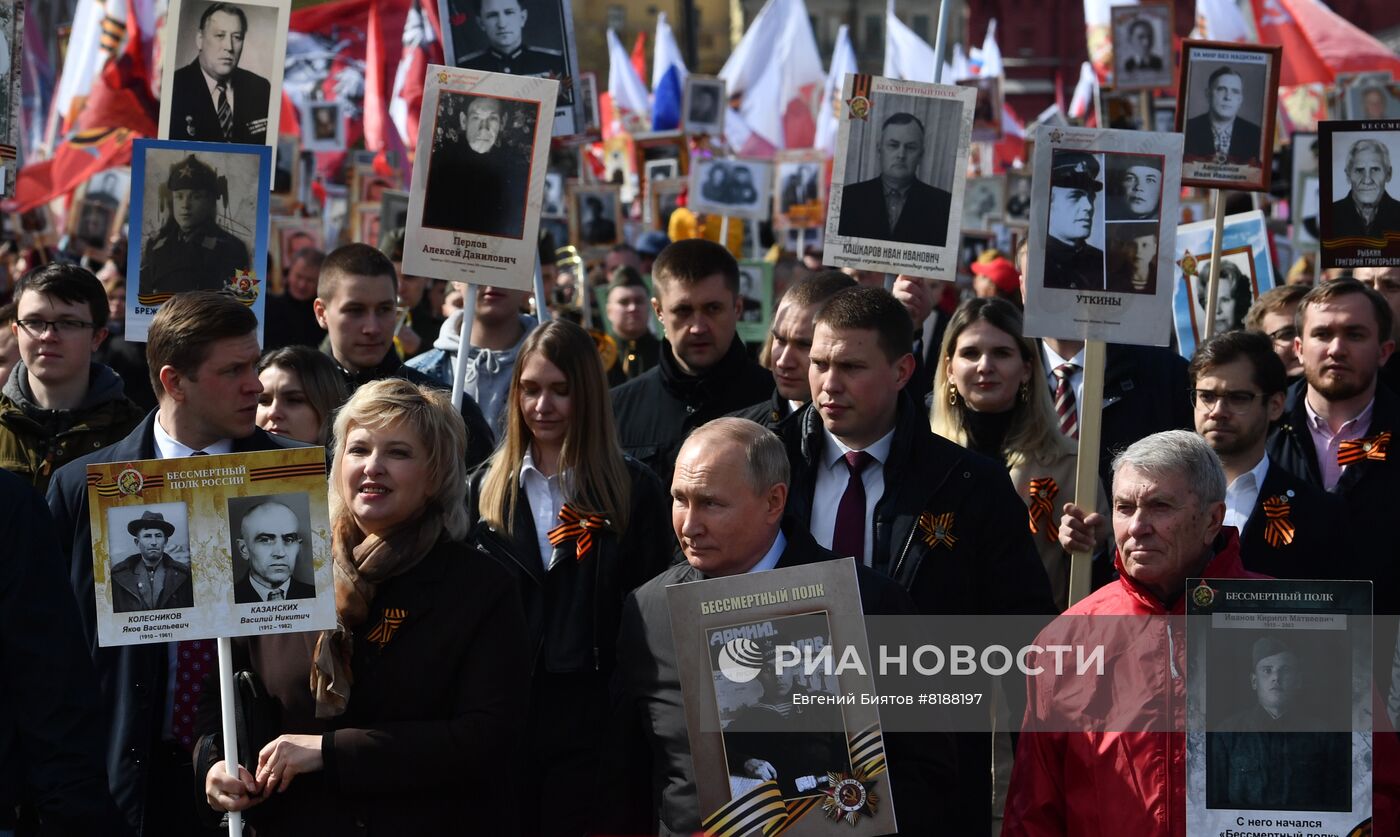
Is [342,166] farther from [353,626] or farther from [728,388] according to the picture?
[353,626]

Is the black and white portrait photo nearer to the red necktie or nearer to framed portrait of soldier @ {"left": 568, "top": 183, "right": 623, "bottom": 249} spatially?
the red necktie

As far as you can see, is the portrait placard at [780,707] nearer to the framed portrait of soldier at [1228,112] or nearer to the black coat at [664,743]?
the black coat at [664,743]

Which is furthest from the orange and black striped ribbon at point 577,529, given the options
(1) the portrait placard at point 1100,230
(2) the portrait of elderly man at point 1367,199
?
(2) the portrait of elderly man at point 1367,199

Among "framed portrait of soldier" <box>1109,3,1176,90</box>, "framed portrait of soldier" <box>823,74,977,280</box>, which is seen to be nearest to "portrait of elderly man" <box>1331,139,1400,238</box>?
"framed portrait of soldier" <box>823,74,977,280</box>

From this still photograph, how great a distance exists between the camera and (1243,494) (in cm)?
520

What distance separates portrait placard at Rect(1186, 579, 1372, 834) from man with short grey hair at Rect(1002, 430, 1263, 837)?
0.27 metres

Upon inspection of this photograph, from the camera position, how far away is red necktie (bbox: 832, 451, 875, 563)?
4699 millimetres

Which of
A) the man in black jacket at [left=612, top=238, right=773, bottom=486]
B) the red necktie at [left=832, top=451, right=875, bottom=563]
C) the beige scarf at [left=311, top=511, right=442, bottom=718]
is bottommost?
the beige scarf at [left=311, top=511, right=442, bottom=718]

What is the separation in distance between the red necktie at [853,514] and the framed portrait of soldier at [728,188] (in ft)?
31.2

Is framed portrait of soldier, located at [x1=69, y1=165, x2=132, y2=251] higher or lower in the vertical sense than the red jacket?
higher

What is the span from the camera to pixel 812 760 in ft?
11.4

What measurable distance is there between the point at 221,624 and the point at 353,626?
316 mm

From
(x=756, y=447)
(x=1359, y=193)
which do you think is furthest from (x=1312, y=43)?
(x=756, y=447)

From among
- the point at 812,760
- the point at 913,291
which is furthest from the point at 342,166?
the point at 812,760
